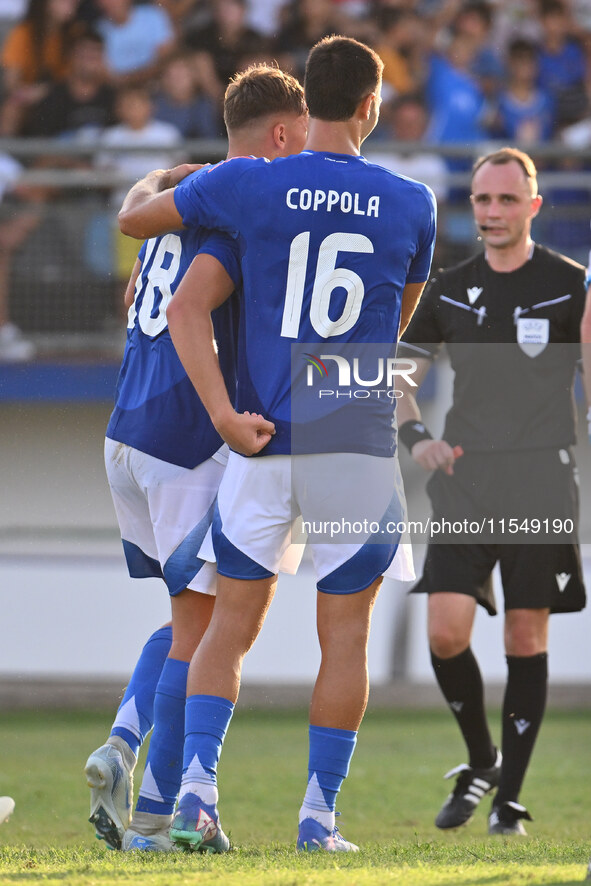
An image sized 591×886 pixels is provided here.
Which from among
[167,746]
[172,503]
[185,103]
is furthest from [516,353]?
[185,103]

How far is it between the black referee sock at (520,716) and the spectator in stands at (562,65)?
5990mm

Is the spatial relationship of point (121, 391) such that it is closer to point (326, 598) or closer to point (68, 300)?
point (326, 598)

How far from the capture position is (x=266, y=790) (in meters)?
5.84

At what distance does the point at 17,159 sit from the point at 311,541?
6.25m

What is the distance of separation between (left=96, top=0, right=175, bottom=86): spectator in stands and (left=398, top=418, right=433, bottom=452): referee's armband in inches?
205

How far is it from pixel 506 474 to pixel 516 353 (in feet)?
1.55

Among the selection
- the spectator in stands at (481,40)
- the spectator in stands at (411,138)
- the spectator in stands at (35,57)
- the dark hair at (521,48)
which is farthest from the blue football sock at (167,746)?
the dark hair at (521,48)

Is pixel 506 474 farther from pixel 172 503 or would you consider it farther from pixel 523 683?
pixel 172 503

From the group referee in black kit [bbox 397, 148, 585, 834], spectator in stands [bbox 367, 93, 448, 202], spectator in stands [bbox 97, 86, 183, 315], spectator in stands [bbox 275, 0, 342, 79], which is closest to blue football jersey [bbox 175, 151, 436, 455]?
referee in black kit [bbox 397, 148, 585, 834]

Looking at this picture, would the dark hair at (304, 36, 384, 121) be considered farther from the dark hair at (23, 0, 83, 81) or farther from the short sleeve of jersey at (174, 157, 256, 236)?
the dark hair at (23, 0, 83, 81)

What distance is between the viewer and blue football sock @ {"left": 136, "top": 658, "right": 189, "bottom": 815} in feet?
12.5

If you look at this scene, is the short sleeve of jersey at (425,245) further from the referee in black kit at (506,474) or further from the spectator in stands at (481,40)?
the spectator in stands at (481,40)

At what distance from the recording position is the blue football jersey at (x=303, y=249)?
357cm

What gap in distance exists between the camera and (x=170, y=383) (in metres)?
3.96
